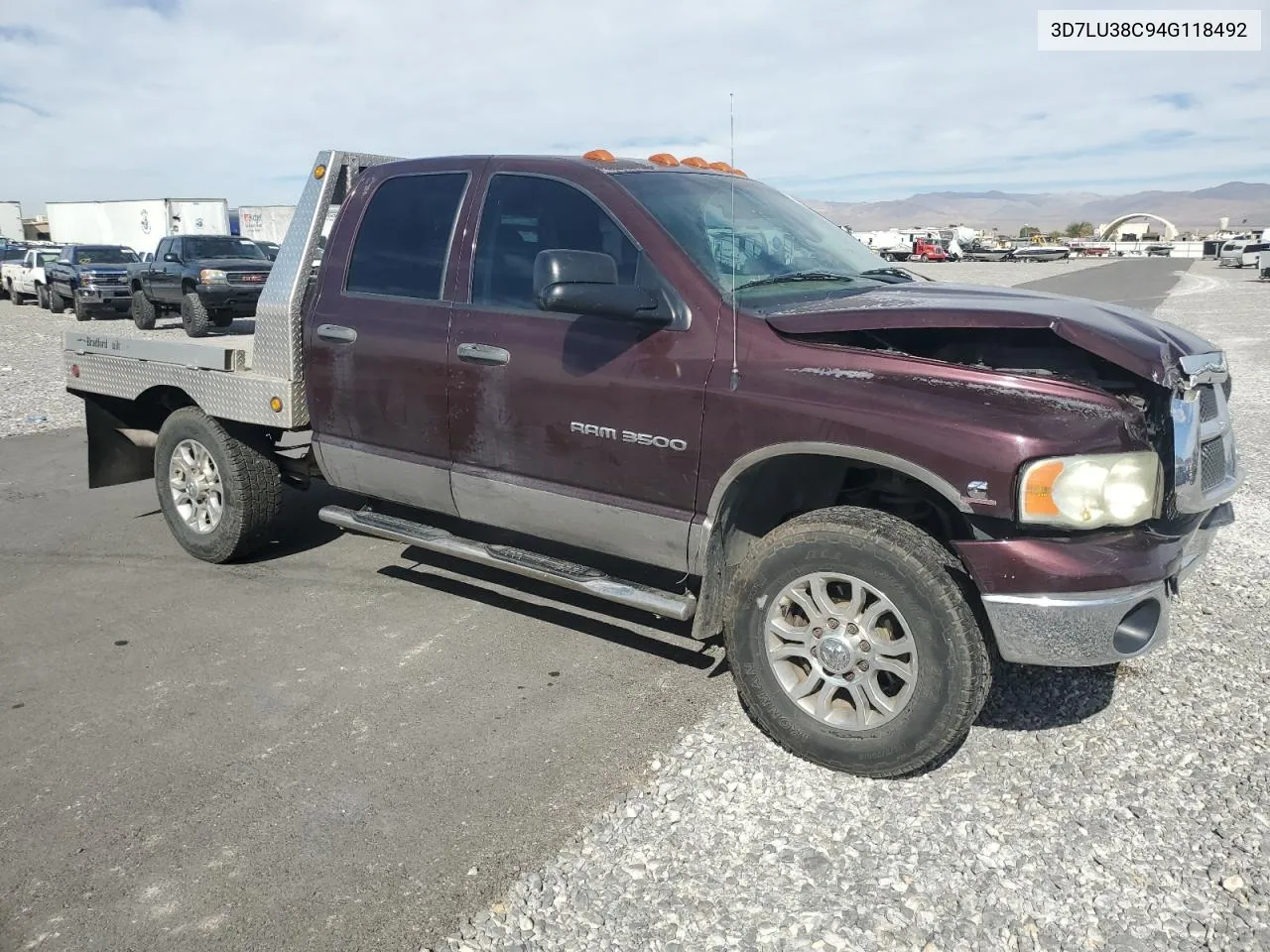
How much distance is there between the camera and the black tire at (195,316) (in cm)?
1625

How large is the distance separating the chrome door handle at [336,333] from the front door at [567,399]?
0.63m

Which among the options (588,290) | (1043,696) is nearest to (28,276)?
(588,290)

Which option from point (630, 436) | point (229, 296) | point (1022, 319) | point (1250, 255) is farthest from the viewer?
point (1250, 255)

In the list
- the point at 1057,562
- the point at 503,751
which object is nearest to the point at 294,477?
the point at 503,751

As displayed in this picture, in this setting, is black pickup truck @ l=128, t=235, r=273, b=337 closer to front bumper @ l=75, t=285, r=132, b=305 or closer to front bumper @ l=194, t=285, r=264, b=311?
front bumper @ l=194, t=285, r=264, b=311

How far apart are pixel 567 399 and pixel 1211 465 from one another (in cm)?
221

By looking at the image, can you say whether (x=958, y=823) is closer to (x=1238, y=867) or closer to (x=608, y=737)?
(x=1238, y=867)

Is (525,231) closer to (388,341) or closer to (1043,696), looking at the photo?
(388,341)

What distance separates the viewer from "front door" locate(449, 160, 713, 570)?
11.6ft

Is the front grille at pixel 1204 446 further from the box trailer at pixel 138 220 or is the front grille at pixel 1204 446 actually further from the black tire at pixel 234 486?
the box trailer at pixel 138 220

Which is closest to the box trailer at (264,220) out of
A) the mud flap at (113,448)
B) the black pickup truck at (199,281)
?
the black pickup truck at (199,281)

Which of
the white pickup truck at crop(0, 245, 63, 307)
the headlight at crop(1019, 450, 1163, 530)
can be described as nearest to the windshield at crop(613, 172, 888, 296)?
the headlight at crop(1019, 450, 1163, 530)

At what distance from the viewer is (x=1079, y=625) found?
2900mm

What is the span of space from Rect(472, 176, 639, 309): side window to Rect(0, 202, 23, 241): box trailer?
5866 centimetres
